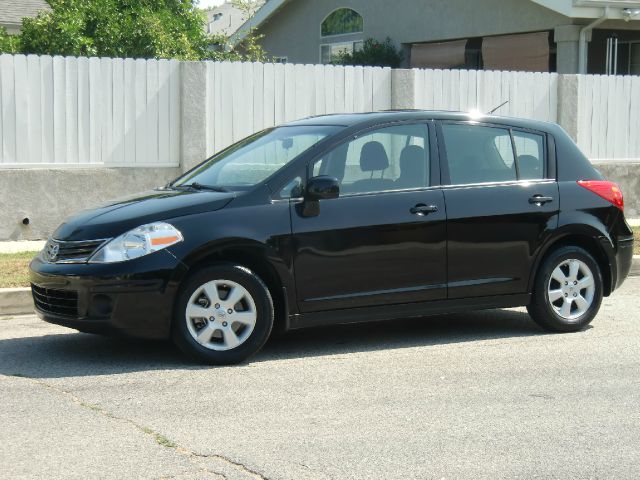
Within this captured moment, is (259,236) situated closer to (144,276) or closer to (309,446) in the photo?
(144,276)

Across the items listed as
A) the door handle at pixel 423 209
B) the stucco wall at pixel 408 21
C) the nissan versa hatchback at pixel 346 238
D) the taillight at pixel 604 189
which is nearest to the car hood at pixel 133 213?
the nissan versa hatchback at pixel 346 238

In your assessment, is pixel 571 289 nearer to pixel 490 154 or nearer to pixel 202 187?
pixel 490 154

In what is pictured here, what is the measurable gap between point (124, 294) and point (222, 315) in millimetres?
669

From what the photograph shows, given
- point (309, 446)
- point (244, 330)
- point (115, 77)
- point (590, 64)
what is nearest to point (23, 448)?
point (309, 446)

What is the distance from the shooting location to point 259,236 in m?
7.13

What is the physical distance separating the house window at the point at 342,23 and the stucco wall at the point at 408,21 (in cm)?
13

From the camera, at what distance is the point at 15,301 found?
945cm

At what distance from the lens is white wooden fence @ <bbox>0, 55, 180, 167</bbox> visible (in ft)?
42.4

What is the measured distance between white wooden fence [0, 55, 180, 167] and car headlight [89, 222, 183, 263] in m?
6.53

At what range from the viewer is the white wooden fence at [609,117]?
16.9 m

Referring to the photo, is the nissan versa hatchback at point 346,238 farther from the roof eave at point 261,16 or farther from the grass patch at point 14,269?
the roof eave at point 261,16

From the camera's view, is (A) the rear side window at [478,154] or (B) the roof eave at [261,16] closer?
(A) the rear side window at [478,154]

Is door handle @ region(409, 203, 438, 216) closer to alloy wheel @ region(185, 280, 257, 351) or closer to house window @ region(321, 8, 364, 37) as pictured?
alloy wheel @ region(185, 280, 257, 351)

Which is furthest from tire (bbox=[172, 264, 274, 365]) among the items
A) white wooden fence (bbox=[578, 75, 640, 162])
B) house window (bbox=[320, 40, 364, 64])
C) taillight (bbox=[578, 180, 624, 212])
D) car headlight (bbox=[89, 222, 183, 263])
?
house window (bbox=[320, 40, 364, 64])
